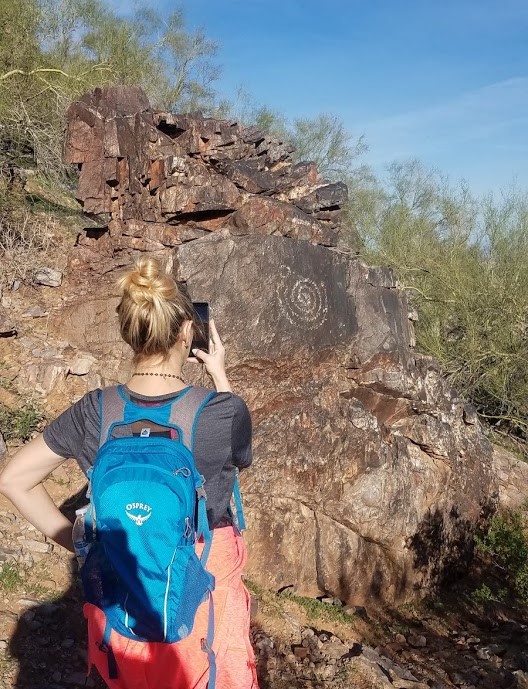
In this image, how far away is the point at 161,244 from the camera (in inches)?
264

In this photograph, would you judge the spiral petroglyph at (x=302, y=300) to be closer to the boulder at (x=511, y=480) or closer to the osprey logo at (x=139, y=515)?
the boulder at (x=511, y=480)

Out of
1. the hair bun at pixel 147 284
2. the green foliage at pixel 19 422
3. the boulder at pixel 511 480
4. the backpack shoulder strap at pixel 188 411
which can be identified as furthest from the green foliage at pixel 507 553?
the hair bun at pixel 147 284

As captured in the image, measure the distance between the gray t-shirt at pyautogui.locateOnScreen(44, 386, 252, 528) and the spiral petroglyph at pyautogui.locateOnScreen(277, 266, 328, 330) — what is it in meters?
4.17

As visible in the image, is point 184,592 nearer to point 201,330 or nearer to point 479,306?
point 201,330

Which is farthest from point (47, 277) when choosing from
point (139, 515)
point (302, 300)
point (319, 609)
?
point (139, 515)

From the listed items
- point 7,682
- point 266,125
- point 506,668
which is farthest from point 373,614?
point 266,125

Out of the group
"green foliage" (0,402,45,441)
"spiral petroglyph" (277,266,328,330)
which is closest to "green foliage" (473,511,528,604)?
"spiral petroglyph" (277,266,328,330)

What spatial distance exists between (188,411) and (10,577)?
3252 mm

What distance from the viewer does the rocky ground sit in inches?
153

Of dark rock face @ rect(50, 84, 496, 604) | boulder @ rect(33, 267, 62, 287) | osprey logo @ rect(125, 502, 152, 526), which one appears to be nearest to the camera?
osprey logo @ rect(125, 502, 152, 526)

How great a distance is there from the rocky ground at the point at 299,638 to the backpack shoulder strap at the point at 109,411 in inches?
99.0

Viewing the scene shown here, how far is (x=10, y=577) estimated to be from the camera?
4.30 m

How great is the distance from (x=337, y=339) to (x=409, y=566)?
2.31m

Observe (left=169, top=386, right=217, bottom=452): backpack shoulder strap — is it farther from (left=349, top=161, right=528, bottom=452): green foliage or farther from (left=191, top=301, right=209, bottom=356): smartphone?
(left=349, top=161, right=528, bottom=452): green foliage
